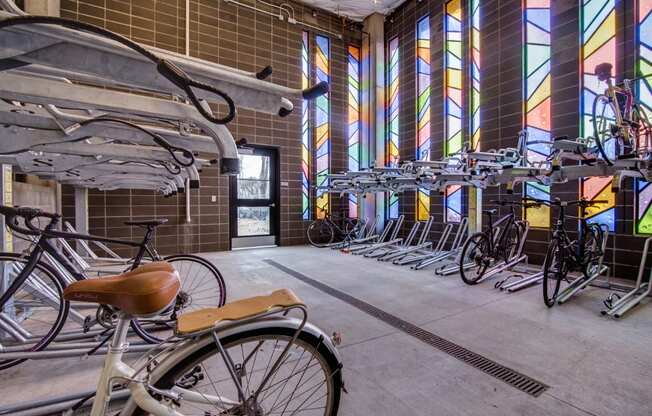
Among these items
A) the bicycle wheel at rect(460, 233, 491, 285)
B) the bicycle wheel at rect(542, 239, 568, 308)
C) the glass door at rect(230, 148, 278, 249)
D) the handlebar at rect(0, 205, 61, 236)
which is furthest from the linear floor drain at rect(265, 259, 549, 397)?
the glass door at rect(230, 148, 278, 249)

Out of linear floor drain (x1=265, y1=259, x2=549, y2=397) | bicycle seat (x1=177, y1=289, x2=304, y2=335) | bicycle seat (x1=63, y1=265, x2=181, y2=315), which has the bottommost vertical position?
linear floor drain (x1=265, y1=259, x2=549, y2=397)

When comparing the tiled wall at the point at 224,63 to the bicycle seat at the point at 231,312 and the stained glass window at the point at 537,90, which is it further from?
the bicycle seat at the point at 231,312

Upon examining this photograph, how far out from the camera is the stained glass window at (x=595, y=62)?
3742 millimetres

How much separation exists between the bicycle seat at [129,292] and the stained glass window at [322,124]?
237 inches

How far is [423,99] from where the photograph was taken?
632cm

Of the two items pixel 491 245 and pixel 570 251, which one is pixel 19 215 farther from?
pixel 570 251

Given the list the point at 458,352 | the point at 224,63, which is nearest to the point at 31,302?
the point at 458,352

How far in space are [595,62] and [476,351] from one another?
4053 mm

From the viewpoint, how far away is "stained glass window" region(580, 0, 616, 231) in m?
3.74

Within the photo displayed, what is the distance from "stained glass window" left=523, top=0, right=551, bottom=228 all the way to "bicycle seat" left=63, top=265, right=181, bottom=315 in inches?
191

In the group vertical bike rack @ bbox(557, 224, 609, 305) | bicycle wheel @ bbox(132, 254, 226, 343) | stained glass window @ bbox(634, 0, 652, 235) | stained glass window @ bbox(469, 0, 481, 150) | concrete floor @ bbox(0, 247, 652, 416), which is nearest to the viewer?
concrete floor @ bbox(0, 247, 652, 416)

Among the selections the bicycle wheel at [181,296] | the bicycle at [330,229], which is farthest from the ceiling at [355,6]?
the bicycle wheel at [181,296]

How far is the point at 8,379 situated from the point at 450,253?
4682 mm

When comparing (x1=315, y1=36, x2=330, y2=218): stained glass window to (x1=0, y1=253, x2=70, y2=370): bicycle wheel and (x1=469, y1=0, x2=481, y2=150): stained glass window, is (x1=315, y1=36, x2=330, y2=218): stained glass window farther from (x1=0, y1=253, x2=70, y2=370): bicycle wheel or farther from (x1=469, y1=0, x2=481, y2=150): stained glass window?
(x1=0, y1=253, x2=70, y2=370): bicycle wheel
